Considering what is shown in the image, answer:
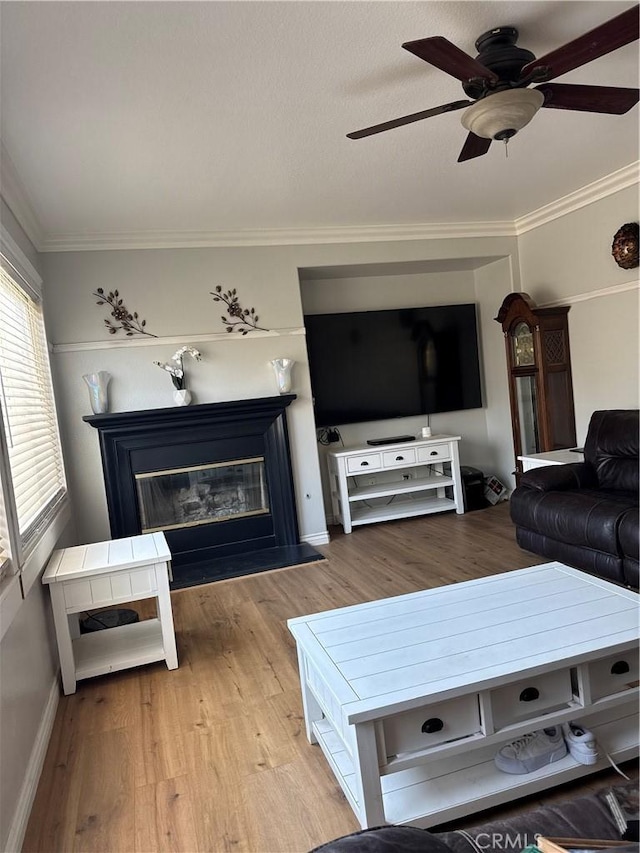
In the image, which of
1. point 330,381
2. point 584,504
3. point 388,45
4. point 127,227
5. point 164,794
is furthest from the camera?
point 330,381

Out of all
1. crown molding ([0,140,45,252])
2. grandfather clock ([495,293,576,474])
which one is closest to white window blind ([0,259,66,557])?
crown molding ([0,140,45,252])

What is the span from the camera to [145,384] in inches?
166

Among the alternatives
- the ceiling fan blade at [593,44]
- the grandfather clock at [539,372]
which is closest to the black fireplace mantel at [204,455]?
the grandfather clock at [539,372]

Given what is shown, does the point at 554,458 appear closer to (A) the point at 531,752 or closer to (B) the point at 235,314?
(B) the point at 235,314

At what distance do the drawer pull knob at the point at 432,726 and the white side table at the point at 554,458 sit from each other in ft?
9.00

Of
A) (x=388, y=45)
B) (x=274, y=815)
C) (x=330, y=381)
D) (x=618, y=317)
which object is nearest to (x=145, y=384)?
(x=330, y=381)

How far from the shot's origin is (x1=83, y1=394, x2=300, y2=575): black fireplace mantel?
13.4ft

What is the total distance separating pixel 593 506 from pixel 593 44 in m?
2.23

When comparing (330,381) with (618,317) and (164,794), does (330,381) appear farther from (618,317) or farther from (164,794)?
(164,794)

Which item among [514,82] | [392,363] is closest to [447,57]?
[514,82]

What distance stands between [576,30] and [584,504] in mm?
2289

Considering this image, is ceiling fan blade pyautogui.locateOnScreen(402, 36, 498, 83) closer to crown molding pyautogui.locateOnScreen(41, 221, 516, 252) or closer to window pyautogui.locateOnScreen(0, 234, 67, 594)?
window pyautogui.locateOnScreen(0, 234, 67, 594)

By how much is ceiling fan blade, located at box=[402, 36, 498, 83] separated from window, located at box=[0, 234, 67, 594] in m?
1.89

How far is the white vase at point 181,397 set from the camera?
165 inches
